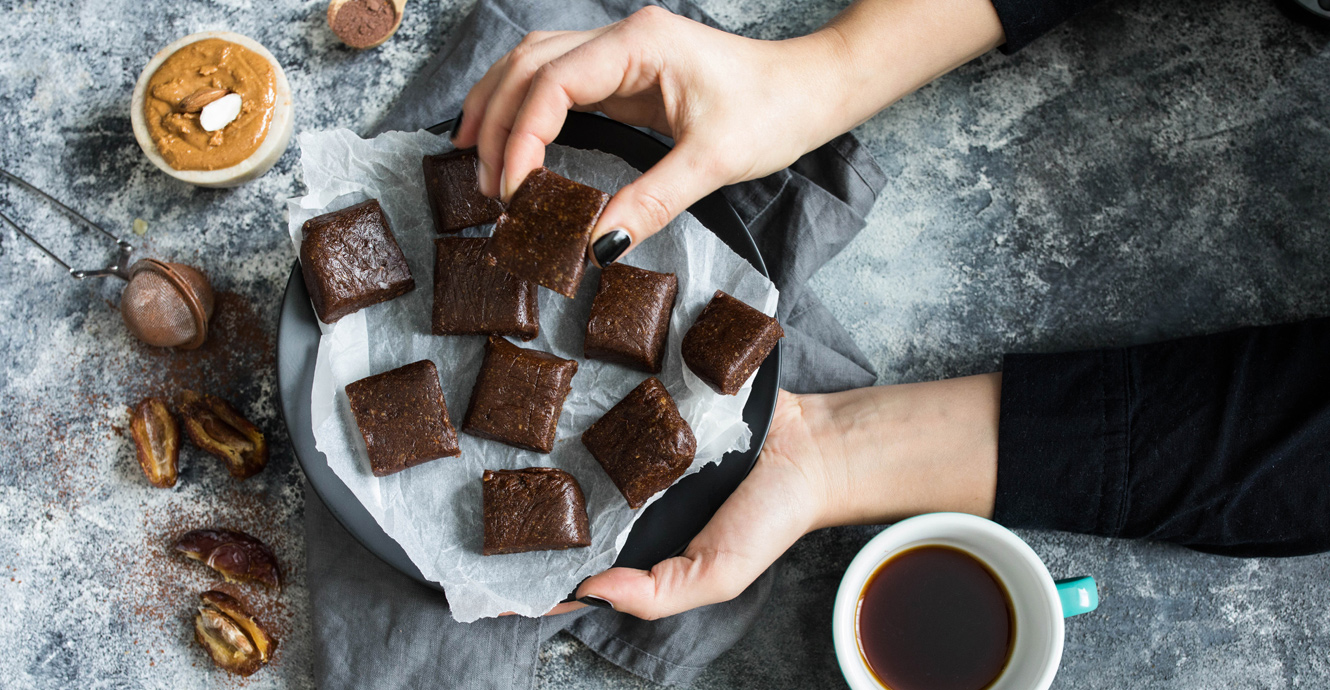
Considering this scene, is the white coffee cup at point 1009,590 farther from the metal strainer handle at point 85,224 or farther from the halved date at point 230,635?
the metal strainer handle at point 85,224

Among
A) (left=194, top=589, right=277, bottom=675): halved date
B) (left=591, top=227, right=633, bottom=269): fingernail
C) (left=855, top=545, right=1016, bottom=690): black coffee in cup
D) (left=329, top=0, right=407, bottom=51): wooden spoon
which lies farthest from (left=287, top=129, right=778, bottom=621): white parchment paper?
(left=194, top=589, right=277, bottom=675): halved date

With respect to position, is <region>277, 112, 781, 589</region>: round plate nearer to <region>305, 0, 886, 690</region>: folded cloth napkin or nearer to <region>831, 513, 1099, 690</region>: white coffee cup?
<region>305, 0, 886, 690</region>: folded cloth napkin

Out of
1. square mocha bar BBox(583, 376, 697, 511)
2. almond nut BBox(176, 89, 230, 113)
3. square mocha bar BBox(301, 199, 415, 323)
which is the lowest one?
square mocha bar BBox(583, 376, 697, 511)

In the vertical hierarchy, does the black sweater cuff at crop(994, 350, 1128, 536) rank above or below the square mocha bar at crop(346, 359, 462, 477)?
below

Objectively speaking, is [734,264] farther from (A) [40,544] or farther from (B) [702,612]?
(A) [40,544]

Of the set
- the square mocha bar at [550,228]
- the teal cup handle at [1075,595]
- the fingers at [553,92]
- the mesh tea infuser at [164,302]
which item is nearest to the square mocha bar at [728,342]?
the square mocha bar at [550,228]

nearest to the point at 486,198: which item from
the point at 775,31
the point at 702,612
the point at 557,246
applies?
the point at 557,246
